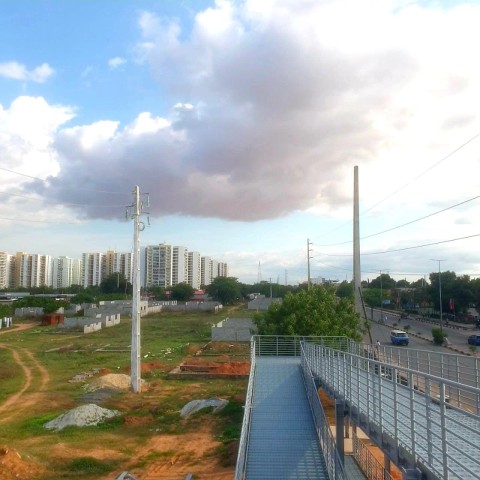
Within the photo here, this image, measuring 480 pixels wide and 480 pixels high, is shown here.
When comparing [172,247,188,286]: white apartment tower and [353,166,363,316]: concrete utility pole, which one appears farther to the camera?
[172,247,188,286]: white apartment tower

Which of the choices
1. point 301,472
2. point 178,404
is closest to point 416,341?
point 178,404

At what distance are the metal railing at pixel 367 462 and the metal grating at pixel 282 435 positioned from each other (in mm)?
2135

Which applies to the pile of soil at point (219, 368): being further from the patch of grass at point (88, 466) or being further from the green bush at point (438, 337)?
the green bush at point (438, 337)

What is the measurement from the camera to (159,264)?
588ft

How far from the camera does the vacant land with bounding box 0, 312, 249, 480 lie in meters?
15.9

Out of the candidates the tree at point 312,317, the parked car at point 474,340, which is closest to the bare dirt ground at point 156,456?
the tree at point 312,317

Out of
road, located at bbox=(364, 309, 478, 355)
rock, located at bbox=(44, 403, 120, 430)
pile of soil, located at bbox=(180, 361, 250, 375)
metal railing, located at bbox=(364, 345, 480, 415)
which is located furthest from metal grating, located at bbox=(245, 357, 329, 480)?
road, located at bbox=(364, 309, 478, 355)

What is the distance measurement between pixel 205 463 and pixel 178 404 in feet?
26.3

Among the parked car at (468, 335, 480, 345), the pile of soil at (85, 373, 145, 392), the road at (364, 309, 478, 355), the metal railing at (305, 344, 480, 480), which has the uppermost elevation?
the metal railing at (305, 344, 480, 480)

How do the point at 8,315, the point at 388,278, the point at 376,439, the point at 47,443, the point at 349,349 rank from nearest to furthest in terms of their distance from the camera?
1. the point at 376,439
2. the point at 47,443
3. the point at 349,349
4. the point at 8,315
5. the point at 388,278

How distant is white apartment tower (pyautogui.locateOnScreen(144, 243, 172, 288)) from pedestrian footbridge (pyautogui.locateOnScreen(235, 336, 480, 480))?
160184 mm

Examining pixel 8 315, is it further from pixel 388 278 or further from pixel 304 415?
pixel 388 278

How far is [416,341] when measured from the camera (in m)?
49.0

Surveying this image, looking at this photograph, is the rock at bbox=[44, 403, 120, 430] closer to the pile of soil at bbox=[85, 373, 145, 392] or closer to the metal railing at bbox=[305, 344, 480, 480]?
the pile of soil at bbox=[85, 373, 145, 392]
